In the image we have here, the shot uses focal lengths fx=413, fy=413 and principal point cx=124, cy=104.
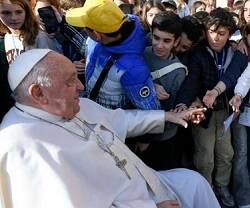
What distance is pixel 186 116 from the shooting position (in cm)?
265

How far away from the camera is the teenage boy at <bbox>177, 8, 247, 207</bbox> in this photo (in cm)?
304

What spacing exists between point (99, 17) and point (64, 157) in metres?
1.00

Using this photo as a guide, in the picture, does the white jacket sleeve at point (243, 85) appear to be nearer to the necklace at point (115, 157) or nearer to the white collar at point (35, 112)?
the necklace at point (115, 157)

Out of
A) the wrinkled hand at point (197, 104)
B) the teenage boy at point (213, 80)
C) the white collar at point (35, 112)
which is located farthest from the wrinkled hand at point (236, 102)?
the white collar at point (35, 112)

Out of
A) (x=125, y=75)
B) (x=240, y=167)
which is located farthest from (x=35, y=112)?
(x=240, y=167)

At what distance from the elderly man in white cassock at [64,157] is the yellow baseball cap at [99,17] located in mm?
497

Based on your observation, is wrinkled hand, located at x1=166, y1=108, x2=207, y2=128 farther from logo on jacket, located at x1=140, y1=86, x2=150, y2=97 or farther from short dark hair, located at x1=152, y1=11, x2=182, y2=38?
short dark hair, located at x1=152, y1=11, x2=182, y2=38

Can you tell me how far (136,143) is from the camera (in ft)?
9.67

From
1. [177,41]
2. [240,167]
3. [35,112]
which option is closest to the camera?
[35,112]

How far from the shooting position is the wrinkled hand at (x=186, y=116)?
2.62 meters

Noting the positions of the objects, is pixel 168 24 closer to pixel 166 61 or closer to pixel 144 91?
pixel 166 61

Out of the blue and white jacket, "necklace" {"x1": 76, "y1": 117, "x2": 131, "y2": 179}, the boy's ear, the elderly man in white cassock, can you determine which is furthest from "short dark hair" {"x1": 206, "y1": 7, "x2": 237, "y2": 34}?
"necklace" {"x1": 76, "y1": 117, "x2": 131, "y2": 179}

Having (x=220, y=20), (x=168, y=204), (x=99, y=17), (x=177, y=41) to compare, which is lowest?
(x=168, y=204)

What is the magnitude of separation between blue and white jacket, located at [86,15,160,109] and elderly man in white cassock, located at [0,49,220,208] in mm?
266
